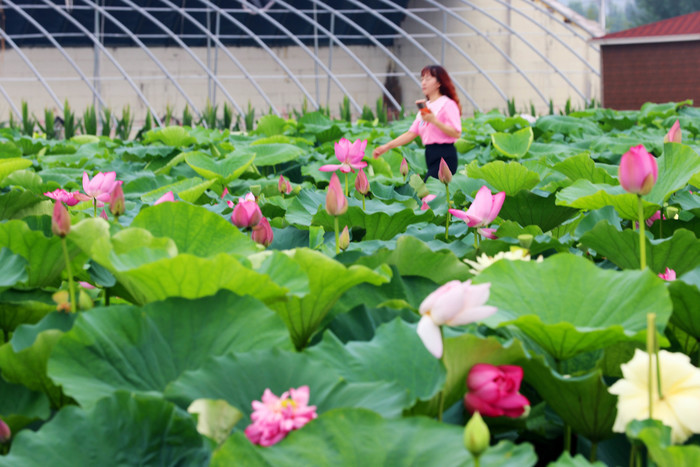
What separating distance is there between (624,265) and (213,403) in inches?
29.8

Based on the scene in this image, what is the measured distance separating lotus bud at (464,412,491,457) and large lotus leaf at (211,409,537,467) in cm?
5

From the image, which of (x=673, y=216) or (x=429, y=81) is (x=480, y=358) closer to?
(x=673, y=216)

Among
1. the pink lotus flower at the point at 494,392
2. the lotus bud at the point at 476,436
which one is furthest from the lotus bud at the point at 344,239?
the lotus bud at the point at 476,436

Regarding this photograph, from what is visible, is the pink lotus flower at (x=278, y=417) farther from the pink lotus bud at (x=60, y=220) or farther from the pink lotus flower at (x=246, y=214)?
the pink lotus flower at (x=246, y=214)

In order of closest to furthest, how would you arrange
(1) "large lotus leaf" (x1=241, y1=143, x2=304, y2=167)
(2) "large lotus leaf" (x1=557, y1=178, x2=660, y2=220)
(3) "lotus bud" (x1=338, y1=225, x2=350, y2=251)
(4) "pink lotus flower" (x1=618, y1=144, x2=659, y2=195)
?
(4) "pink lotus flower" (x1=618, y1=144, x2=659, y2=195), (3) "lotus bud" (x1=338, y1=225, x2=350, y2=251), (2) "large lotus leaf" (x1=557, y1=178, x2=660, y2=220), (1) "large lotus leaf" (x1=241, y1=143, x2=304, y2=167)

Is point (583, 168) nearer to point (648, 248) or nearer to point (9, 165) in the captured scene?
point (648, 248)

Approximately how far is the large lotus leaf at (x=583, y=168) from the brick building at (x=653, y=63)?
37.0 ft

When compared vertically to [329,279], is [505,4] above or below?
above

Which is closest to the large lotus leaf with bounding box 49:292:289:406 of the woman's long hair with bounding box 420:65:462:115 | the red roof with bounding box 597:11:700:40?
the woman's long hair with bounding box 420:65:462:115

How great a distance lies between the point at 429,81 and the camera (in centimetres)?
397

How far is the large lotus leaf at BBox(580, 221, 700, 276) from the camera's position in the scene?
1089 millimetres

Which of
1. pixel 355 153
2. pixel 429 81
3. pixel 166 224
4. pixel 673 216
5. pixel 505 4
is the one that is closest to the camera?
pixel 166 224

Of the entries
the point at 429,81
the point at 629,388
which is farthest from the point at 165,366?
the point at 429,81

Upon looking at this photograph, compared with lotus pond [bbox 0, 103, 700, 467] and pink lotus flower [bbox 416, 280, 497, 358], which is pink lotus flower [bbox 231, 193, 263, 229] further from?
pink lotus flower [bbox 416, 280, 497, 358]
